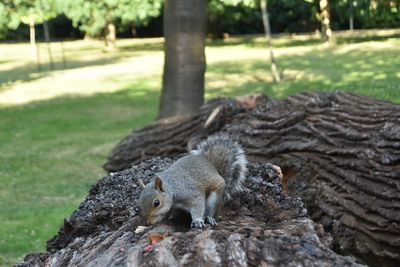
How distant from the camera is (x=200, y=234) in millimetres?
2555

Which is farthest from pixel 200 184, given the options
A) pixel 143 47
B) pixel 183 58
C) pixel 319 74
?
pixel 143 47

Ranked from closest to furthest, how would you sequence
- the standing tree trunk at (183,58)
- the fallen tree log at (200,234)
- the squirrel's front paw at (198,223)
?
the fallen tree log at (200,234) → the squirrel's front paw at (198,223) → the standing tree trunk at (183,58)

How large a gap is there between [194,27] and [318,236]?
Answer: 744cm

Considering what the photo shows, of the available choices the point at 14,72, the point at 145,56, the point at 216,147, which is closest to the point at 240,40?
the point at 145,56

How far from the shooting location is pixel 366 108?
5.37m

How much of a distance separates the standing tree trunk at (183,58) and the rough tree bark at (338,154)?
3199mm

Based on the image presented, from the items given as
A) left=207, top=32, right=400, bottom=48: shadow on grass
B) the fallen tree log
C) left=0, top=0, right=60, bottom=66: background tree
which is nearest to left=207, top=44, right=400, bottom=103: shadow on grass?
left=207, top=32, right=400, bottom=48: shadow on grass

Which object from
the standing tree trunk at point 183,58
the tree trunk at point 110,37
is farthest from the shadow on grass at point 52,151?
the tree trunk at point 110,37

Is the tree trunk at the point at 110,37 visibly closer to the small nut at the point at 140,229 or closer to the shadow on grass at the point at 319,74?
the shadow on grass at the point at 319,74

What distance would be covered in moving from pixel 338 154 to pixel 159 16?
97.3 ft

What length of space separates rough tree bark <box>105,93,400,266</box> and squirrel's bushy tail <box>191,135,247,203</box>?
5.41 ft

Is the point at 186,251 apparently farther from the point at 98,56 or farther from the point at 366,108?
the point at 98,56

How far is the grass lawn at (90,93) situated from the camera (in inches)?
311

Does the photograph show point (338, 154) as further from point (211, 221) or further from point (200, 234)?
point (200, 234)
